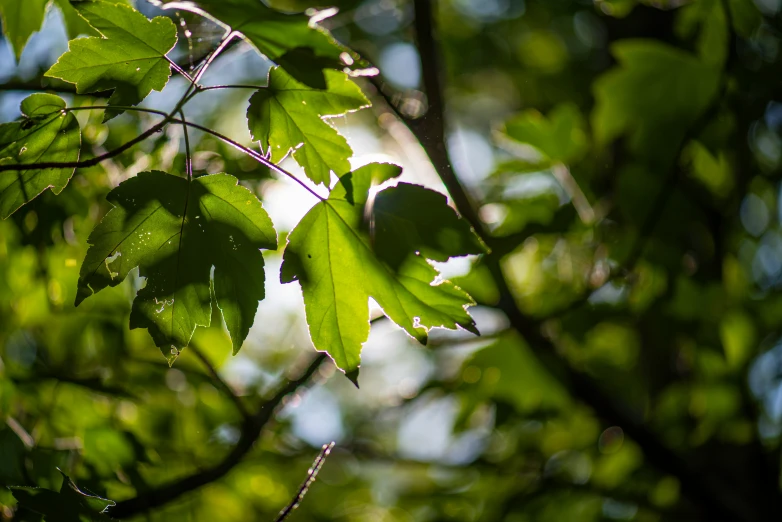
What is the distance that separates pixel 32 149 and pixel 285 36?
46cm

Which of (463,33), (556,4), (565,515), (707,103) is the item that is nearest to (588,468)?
(565,515)

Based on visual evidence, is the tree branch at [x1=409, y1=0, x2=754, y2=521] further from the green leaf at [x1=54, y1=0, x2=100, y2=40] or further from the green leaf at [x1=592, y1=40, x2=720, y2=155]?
the green leaf at [x1=592, y1=40, x2=720, y2=155]

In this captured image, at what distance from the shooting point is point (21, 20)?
1131 millimetres

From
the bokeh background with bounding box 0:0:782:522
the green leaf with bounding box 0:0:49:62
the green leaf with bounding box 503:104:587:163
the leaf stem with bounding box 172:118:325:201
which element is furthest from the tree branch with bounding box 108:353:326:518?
the green leaf with bounding box 503:104:587:163

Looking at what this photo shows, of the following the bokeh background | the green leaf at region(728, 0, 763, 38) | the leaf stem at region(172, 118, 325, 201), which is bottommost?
the bokeh background

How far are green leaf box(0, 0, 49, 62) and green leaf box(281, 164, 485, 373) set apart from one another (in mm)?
663

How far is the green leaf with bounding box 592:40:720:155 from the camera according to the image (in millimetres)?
2115

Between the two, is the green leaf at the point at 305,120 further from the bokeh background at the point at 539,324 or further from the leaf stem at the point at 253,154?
the bokeh background at the point at 539,324

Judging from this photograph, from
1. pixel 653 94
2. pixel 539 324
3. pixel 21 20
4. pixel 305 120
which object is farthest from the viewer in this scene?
pixel 653 94

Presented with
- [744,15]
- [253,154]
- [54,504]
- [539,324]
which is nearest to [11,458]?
[54,504]

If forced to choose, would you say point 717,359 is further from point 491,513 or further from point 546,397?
point 491,513

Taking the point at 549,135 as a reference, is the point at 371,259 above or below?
above

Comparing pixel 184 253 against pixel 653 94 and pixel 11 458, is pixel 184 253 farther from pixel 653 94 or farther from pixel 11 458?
pixel 653 94

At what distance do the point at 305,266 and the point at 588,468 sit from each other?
248 centimetres
